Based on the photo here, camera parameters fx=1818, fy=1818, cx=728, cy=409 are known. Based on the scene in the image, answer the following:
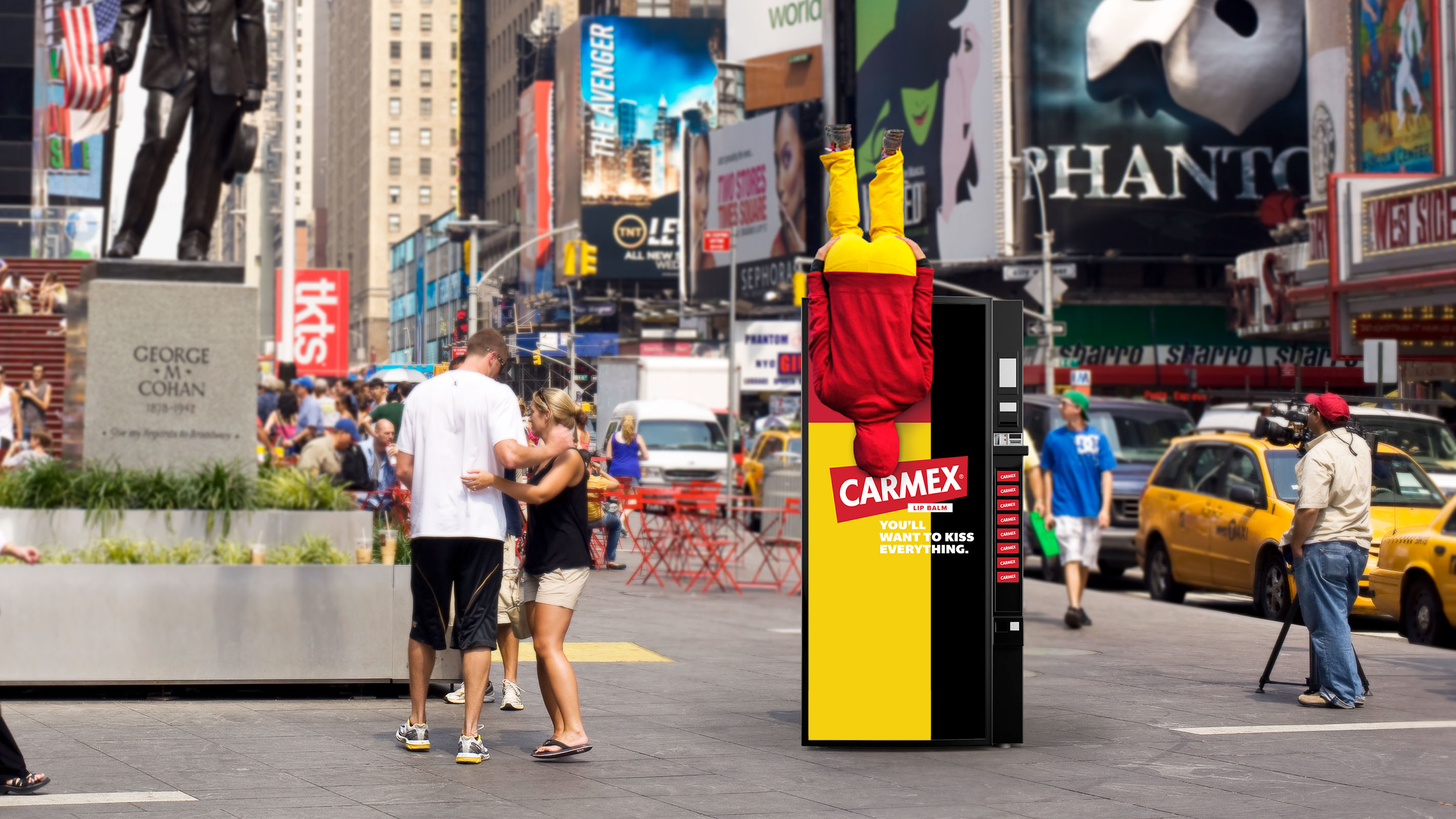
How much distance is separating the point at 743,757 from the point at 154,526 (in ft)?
14.4

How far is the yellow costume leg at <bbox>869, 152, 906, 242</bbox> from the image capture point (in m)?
8.79

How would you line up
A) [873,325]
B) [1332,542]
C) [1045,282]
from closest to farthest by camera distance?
[873,325] → [1332,542] → [1045,282]

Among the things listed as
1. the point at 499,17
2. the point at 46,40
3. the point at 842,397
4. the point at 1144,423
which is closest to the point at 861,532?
the point at 842,397

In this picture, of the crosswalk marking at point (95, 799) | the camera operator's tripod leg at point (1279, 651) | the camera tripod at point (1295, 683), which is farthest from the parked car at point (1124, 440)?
the crosswalk marking at point (95, 799)

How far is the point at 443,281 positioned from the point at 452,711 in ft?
30.6

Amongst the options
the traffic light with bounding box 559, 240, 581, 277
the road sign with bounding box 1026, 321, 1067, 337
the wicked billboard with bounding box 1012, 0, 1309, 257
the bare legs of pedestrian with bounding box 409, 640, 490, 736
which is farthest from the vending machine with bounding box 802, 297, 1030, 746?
the wicked billboard with bounding box 1012, 0, 1309, 257

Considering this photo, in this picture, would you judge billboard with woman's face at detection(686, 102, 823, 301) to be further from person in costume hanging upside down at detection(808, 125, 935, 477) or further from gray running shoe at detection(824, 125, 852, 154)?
person in costume hanging upside down at detection(808, 125, 935, 477)

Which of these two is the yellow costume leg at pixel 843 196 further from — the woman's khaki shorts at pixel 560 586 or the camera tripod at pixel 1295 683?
the camera tripod at pixel 1295 683

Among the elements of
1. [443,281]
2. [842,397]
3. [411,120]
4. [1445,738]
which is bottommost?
[1445,738]

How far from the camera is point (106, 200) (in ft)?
42.5

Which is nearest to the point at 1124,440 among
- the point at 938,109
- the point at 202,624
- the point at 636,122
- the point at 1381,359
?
the point at 1381,359

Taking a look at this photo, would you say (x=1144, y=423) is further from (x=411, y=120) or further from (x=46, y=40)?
(x=411, y=120)

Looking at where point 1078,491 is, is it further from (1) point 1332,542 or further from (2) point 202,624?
(2) point 202,624

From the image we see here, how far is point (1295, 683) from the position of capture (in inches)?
458
